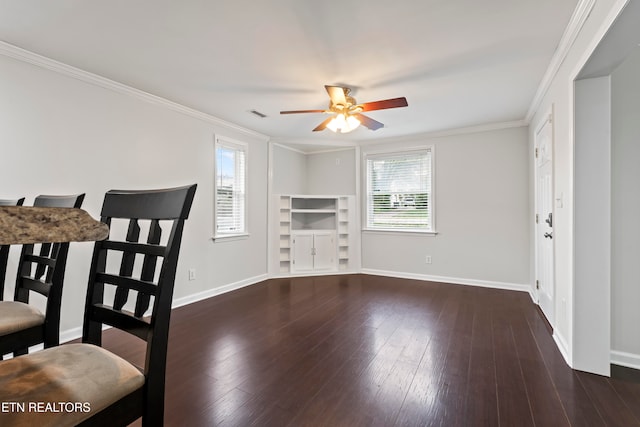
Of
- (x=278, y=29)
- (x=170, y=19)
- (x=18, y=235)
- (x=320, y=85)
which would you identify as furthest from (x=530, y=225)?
(x=18, y=235)

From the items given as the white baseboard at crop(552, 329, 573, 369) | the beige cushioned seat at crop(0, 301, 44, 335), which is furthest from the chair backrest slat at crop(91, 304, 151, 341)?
the white baseboard at crop(552, 329, 573, 369)

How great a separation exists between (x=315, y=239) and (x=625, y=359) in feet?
13.0

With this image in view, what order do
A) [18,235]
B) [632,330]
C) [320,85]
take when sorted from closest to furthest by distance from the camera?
[18,235] < [632,330] < [320,85]

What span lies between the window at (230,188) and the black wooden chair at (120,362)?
3054mm

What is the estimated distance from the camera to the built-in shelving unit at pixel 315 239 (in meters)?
5.25

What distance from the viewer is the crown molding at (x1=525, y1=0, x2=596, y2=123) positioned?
184 centimetres

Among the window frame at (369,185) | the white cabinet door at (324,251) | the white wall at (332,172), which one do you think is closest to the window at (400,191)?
the window frame at (369,185)

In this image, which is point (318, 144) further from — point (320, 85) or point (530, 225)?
point (530, 225)

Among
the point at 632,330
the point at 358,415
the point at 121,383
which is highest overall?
the point at 121,383

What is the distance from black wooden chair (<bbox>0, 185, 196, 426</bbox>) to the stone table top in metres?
0.32

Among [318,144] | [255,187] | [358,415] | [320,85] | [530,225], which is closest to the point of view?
[358,415]

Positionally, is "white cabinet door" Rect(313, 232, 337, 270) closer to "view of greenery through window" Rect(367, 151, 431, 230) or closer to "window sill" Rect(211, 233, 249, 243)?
"view of greenery through window" Rect(367, 151, 431, 230)

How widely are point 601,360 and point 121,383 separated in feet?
9.35

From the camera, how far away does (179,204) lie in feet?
3.14
